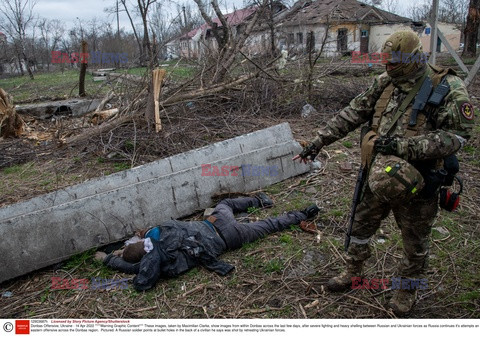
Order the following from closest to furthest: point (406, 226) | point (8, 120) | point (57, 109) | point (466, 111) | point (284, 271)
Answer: point (466, 111) → point (406, 226) → point (284, 271) → point (8, 120) → point (57, 109)

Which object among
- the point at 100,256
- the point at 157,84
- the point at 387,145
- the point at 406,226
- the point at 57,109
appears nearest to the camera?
the point at 387,145

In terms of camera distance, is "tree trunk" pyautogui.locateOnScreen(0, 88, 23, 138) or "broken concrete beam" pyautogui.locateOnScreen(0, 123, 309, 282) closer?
"broken concrete beam" pyautogui.locateOnScreen(0, 123, 309, 282)

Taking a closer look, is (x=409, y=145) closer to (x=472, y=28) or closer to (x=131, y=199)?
(x=131, y=199)

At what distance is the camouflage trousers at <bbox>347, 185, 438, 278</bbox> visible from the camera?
2303mm

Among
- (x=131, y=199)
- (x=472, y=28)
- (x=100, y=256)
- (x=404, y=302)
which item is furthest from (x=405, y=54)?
(x=472, y=28)

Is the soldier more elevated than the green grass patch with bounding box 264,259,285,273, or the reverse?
the soldier

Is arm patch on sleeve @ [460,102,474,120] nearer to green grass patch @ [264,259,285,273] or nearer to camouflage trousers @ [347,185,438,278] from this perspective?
camouflage trousers @ [347,185,438,278]

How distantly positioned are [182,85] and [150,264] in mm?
4720

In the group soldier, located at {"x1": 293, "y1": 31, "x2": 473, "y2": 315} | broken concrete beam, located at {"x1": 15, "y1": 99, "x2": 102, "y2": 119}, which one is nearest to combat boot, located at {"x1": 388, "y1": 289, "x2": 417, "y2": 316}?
soldier, located at {"x1": 293, "y1": 31, "x2": 473, "y2": 315}

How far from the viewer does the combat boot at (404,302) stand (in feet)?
8.23

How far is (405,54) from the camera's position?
2.15m

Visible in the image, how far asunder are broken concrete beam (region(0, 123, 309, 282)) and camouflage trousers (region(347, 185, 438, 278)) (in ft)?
6.56

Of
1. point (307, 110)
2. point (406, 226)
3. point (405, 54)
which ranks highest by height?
point (405, 54)

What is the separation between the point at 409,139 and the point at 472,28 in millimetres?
17495
